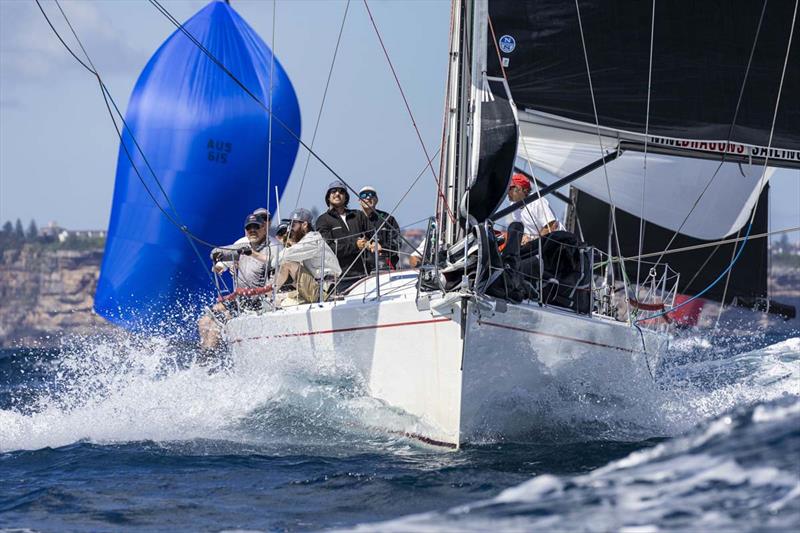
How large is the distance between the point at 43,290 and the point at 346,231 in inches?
2987

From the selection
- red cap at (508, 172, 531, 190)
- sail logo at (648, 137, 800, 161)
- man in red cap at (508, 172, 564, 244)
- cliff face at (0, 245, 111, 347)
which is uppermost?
sail logo at (648, 137, 800, 161)

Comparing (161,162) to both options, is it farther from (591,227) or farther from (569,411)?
(569,411)

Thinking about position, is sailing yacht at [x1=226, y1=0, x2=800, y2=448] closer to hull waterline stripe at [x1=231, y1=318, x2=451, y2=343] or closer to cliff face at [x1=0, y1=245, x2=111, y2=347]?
hull waterline stripe at [x1=231, y1=318, x2=451, y2=343]

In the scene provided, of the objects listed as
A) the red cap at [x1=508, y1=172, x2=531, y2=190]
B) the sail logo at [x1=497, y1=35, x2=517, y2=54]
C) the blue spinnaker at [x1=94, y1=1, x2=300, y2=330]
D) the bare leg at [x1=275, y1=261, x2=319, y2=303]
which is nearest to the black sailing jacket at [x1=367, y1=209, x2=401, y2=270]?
the bare leg at [x1=275, y1=261, x2=319, y2=303]

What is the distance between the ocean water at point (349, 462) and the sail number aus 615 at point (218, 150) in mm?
5413

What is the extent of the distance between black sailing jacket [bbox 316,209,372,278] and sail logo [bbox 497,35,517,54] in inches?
62.0

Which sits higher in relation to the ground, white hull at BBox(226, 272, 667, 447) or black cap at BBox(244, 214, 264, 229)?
black cap at BBox(244, 214, 264, 229)

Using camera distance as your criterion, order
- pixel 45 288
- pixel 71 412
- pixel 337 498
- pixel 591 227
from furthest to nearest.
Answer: pixel 45 288
pixel 591 227
pixel 71 412
pixel 337 498

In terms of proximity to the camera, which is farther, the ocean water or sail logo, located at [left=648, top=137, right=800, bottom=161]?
sail logo, located at [left=648, top=137, right=800, bottom=161]

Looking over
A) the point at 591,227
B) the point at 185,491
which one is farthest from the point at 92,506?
the point at 591,227

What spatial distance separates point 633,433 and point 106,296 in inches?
362

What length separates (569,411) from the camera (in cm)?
645

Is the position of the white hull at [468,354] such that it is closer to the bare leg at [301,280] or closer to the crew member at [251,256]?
the bare leg at [301,280]

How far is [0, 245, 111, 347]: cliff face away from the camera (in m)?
73.1
